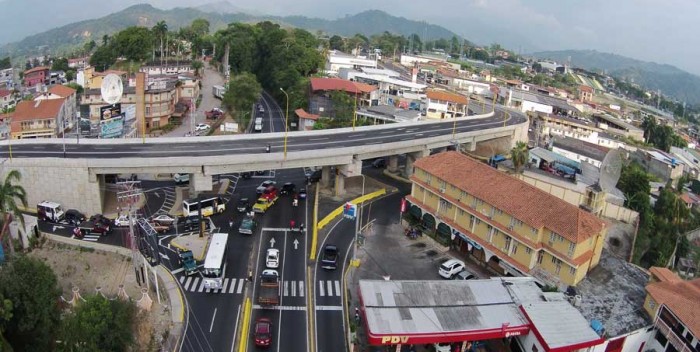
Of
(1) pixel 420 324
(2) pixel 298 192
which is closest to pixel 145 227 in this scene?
(2) pixel 298 192

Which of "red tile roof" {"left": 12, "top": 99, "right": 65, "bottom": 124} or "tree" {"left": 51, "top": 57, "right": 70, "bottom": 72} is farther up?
"tree" {"left": 51, "top": 57, "right": 70, "bottom": 72}

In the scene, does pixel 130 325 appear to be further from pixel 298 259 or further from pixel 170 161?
pixel 170 161

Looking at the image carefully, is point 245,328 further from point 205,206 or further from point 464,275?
point 205,206

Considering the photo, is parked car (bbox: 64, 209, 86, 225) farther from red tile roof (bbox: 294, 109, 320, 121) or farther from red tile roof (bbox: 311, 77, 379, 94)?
red tile roof (bbox: 311, 77, 379, 94)

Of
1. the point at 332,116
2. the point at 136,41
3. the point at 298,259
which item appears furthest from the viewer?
the point at 136,41

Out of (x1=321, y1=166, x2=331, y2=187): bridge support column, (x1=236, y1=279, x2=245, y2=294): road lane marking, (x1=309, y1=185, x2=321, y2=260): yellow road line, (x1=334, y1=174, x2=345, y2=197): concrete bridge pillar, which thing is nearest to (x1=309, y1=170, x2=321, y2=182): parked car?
(x1=321, y1=166, x2=331, y2=187): bridge support column

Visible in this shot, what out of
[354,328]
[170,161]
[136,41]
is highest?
[136,41]

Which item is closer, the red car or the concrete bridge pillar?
the red car
